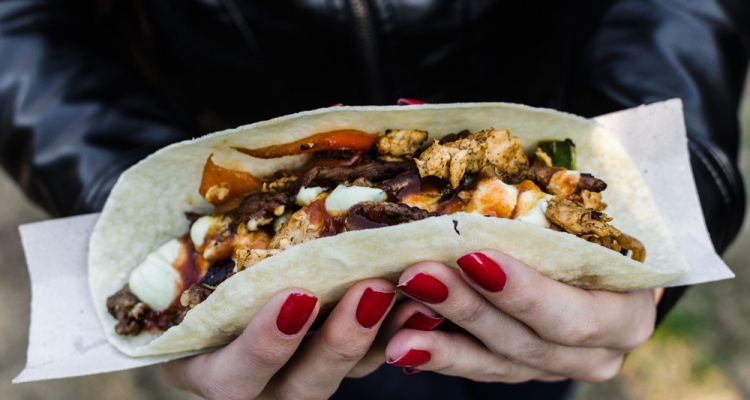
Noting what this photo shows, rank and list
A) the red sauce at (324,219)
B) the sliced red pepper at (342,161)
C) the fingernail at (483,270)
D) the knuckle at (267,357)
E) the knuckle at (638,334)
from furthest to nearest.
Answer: the knuckle at (638,334), the sliced red pepper at (342,161), the red sauce at (324,219), the knuckle at (267,357), the fingernail at (483,270)

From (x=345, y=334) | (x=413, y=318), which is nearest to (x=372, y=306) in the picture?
(x=345, y=334)

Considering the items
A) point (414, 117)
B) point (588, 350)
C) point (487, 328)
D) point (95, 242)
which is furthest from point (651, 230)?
point (95, 242)

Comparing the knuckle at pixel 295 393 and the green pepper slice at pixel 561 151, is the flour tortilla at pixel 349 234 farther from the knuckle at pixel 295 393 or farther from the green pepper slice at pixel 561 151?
the knuckle at pixel 295 393

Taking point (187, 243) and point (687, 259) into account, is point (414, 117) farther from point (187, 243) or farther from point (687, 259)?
point (687, 259)

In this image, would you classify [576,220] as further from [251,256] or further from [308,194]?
[251,256]

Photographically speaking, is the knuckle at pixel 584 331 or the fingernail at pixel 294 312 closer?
the fingernail at pixel 294 312

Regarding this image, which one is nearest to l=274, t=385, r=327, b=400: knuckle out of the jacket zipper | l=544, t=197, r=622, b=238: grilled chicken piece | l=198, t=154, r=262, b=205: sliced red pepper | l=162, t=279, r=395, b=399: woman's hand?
l=162, t=279, r=395, b=399: woman's hand

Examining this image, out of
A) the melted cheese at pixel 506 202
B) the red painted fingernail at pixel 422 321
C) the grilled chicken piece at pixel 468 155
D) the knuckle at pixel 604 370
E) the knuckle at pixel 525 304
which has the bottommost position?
the knuckle at pixel 604 370

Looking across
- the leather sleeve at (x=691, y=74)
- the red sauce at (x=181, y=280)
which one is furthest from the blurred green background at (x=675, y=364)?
the red sauce at (x=181, y=280)

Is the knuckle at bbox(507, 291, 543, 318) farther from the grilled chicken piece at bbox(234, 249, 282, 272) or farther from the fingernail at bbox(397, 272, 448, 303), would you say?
the grilled chicken piece at bbox(234, 249, 282, 272)

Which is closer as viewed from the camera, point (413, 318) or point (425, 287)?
point (425, 287)
